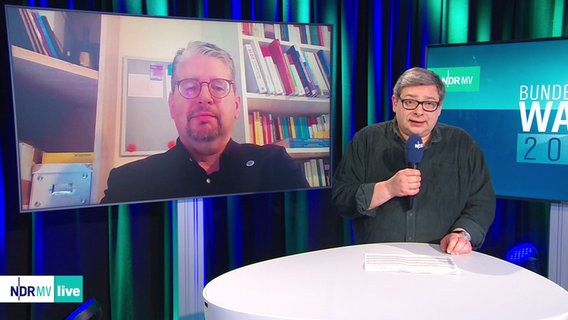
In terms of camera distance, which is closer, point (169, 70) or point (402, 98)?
point (402, 98)

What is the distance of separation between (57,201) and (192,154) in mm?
692

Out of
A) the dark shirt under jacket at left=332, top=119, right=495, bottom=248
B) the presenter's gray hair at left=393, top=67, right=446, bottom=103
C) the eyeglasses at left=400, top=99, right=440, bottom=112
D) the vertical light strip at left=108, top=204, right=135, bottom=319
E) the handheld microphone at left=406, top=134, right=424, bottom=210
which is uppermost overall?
the presenter's gray hair at left=393, top=67, right=446, bottom=103

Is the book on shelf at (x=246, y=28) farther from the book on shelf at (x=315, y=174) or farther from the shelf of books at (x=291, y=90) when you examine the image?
the book on shelf at (x=315, y=174)

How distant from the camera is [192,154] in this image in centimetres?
287

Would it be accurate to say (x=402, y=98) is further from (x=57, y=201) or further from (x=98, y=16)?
(x=57, y=201)

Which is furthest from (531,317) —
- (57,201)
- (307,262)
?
(57,201)

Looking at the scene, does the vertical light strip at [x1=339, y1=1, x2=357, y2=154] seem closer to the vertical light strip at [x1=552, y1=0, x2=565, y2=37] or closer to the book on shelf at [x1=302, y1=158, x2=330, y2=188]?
the book on shelf at [x1=302, y1=158, x2=330, y2=188]

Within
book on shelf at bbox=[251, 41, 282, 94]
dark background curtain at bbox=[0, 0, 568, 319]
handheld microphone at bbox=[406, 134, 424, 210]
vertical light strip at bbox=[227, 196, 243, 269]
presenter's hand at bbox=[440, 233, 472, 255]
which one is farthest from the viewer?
vertical light strip at bbox=[227, 196, 243, 269]

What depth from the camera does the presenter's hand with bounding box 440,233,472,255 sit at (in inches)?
80.2

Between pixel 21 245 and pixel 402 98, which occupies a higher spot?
pixel 402 98

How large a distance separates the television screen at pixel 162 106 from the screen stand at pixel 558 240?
1257 mm

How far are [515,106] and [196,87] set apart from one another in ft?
5.72

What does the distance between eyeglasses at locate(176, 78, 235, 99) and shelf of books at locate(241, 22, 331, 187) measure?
0.16 metres

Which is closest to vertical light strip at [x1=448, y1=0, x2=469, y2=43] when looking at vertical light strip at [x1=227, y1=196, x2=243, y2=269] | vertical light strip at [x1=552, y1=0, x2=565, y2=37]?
vertical light strip at [x1=552, y1=0, x2=565, y2=37]
